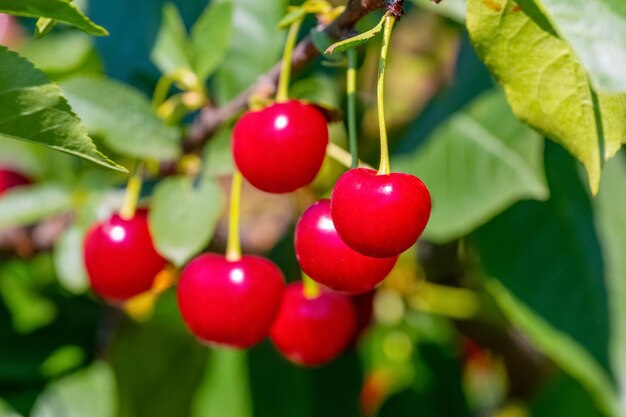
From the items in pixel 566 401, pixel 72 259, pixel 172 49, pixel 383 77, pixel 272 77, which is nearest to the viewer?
pixel 383 77

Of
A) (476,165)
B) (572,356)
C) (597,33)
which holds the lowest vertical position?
(572,356)

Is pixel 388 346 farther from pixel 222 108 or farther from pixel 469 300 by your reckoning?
pixel 222 108

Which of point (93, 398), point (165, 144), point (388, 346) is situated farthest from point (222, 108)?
point (388, 346)

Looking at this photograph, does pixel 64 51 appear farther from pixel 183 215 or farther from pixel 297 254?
pixel 297 254

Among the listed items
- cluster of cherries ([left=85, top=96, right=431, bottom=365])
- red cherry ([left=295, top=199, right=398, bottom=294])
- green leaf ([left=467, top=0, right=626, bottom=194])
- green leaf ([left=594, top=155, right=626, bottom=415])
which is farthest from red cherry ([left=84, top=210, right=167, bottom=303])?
green leaf ([left=594, top=155, right=626, bottom=415])

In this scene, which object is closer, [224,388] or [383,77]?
[383,77]

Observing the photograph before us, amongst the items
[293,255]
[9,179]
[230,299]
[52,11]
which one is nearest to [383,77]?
[52,11]

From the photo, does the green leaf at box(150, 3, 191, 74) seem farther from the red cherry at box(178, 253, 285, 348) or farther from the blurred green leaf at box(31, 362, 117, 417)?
the blurred green leaf at box(31, 362, 117, 417)
